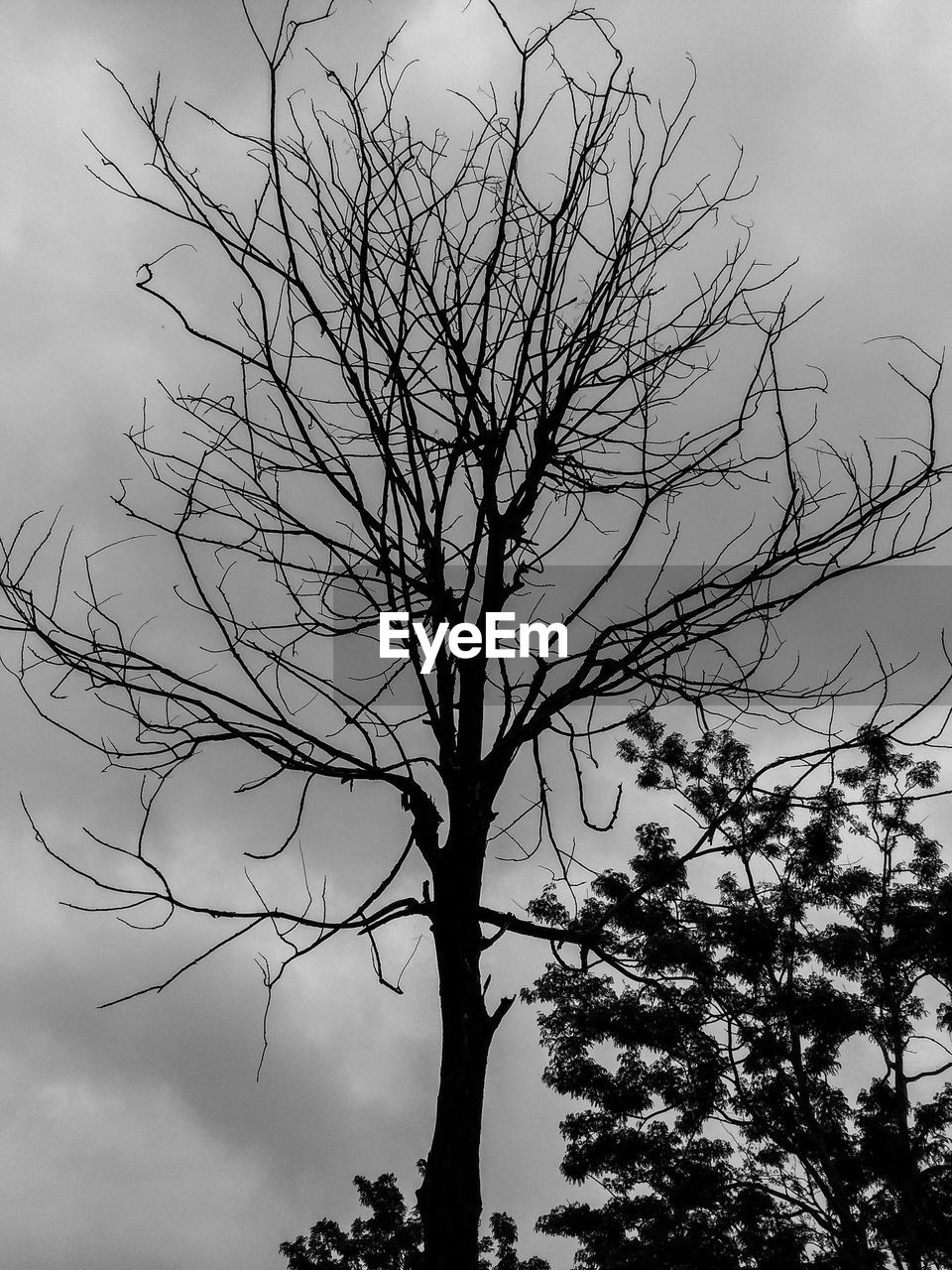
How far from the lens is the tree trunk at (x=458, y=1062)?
2.12 metres

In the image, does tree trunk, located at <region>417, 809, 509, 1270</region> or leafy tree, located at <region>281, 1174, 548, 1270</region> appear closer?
tree trunk, located at <region>417, 809, 509, 1270</region>

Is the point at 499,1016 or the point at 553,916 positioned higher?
→ the point at 553,916

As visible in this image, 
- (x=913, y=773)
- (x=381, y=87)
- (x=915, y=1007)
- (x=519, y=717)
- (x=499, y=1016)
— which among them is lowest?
(x=499, y=1016)

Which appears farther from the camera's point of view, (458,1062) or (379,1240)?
(379,1240)

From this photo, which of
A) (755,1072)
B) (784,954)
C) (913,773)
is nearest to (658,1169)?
(755,1072)

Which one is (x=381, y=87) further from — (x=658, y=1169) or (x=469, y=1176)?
(x=658, y=1169)

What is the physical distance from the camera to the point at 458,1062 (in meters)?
2.27

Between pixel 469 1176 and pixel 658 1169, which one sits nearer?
pixel 469 1176

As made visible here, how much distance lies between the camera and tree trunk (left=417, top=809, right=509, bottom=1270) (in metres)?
2.12

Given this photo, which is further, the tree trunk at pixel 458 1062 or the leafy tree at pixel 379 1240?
the leafy tree at pixel 379 1240

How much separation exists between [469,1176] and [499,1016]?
334mm

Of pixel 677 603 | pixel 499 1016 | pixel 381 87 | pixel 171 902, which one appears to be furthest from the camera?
pixel 381 87

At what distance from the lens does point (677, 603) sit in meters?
2.83

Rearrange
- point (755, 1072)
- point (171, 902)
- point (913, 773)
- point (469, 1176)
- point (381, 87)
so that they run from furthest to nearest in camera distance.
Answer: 1. point (913, 773)
2. point (755, 1072)
3. point (381, 87)
4. point (171, 902)
5. point (469, 1176)
